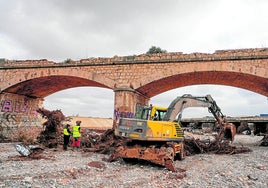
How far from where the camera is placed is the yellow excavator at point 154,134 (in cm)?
746

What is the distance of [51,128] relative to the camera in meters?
11.9

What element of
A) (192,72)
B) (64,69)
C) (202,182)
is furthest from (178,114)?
(64,69)

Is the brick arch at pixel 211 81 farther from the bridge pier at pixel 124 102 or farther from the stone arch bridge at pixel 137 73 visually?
the bridge pier at pixel 124 102

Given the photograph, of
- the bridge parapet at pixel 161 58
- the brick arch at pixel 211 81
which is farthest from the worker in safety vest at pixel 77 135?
the bridge parapet at pixel 161 58

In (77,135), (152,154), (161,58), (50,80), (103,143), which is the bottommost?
(103,143)

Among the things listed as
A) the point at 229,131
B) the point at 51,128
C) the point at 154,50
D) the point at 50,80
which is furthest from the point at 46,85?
the point at 229,131

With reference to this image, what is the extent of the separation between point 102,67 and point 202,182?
383 inches

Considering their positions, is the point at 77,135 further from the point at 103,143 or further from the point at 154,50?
the point at 154,50

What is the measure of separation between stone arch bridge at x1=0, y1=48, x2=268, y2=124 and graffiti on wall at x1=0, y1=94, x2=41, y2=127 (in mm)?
67

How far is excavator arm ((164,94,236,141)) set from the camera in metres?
8.73

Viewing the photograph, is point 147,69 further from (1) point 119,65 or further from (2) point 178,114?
(2) point 178,114

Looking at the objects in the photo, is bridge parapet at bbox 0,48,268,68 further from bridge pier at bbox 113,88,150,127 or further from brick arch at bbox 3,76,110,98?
bridge pier at bbox 113,88,150,127

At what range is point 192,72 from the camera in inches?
502

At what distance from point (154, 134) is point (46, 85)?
12.0 metres
